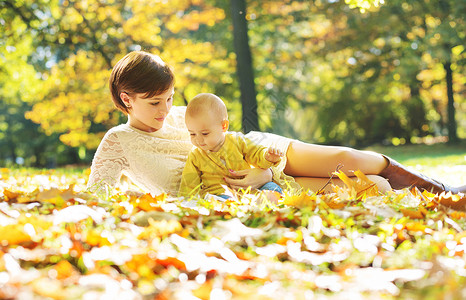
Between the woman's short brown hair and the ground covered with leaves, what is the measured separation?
3.78 feet

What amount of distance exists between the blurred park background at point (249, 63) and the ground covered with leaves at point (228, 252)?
4998mm

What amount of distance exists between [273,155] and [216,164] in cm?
43

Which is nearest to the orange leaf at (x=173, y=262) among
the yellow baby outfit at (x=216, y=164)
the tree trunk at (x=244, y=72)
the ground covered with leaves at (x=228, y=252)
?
the ground covered with leaves at (x=228, y=252)

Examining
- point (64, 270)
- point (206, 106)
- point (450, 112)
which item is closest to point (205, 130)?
point (206, 106)

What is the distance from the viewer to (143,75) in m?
2.85

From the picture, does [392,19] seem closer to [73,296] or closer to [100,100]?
[100,100]

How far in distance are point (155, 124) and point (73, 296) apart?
6.77ft

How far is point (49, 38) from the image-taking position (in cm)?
916

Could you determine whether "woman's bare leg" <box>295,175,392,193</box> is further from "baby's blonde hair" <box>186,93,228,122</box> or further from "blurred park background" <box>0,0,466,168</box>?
"blurred park background" <box>0,0,466,168</box>

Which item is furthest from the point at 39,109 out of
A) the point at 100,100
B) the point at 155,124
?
the point at 155,124

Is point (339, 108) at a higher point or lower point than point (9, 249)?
lower

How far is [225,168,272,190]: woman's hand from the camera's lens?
108 inches

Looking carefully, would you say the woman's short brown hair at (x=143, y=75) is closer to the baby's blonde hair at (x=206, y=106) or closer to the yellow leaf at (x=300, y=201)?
the baby's blonde hair at (x=206, y=106)

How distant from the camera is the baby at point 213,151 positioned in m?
2.76
